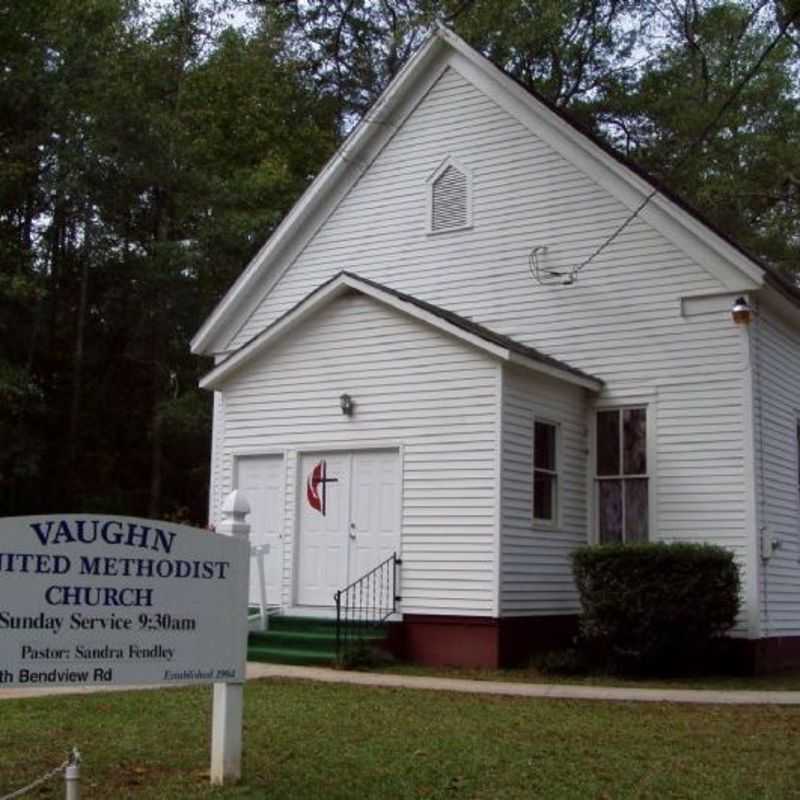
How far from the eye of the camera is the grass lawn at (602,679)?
1282cm

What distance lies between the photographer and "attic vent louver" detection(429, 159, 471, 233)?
56.5 ft

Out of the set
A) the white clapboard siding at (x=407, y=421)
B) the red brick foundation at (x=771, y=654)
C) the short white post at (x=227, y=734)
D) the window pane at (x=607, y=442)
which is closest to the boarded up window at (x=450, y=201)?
the white clapboard siding at (x=407, y=421)

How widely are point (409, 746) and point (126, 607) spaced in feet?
8.66

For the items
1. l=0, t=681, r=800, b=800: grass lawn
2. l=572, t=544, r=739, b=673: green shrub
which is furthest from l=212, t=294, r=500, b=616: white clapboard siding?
l=0, t=681, r=800, b=800: grass lawn

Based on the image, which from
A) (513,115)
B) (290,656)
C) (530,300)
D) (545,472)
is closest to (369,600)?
(290,656)

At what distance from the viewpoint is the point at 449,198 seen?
1744 cm

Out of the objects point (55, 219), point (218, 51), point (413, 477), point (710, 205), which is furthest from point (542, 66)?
point (413, 477)

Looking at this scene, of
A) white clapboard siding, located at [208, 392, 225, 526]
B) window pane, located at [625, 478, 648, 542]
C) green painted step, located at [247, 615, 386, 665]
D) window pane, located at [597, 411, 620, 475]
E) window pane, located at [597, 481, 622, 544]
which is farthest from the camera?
white clapboard siding, located at [208, 392, 225, 526]

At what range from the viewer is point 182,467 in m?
31.5

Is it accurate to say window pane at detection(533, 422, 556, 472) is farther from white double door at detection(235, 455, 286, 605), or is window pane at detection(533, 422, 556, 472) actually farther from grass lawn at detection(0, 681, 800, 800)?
grass lawn at detection(0, 681, 800, 800)

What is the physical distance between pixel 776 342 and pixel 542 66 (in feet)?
51.3

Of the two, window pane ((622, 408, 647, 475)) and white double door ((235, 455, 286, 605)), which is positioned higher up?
window pane ((622, 408, 647, 475))

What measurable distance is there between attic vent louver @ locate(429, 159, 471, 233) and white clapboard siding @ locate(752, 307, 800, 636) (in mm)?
4581

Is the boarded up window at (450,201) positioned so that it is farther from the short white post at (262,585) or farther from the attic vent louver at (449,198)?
the short white post at (262,585)
